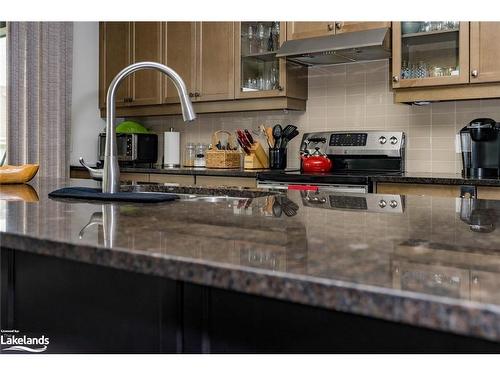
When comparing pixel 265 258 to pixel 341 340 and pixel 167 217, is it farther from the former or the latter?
pixel 167 217

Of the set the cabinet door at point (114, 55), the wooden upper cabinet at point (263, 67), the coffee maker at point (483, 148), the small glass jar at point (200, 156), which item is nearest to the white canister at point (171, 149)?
the small glass jar at point (200, 156)

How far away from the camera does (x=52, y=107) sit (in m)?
4.06

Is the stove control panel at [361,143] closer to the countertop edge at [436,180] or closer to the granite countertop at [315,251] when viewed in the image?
the countertop edge at [436,180]

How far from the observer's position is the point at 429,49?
9.95 feet

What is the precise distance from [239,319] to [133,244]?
0.61 ft

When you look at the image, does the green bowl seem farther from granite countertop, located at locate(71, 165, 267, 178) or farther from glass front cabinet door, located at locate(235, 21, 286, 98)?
glass front cabinet door, located at locate(235, 21, 286, 98)

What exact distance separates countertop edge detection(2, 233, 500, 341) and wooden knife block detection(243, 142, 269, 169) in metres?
3.03

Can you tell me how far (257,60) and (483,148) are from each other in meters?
1.58

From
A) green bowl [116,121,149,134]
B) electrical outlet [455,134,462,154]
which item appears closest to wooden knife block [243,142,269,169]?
green bowl [116,121,149,134]

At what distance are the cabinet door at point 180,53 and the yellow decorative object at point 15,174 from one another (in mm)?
1991

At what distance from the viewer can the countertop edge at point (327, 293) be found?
0.46 meters

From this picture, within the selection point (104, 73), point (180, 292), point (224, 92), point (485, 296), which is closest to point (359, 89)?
point (224, 92)

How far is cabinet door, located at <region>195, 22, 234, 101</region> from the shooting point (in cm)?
372

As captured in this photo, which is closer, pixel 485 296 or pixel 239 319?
pixel 485 296
